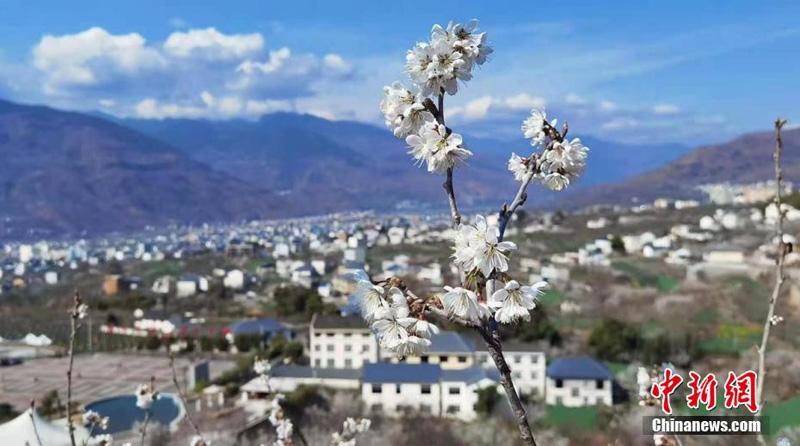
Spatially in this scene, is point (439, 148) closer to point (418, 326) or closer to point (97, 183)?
point (418, 326)

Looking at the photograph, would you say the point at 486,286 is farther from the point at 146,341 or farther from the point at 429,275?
the point at 429,275

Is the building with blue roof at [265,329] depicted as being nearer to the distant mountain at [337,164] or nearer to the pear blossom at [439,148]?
the pear blossom at [439,148]

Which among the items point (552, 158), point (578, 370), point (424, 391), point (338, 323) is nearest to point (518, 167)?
point (552, 158)

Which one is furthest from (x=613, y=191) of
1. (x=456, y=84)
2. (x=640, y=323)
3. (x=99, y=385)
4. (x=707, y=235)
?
(x=456, y=84)

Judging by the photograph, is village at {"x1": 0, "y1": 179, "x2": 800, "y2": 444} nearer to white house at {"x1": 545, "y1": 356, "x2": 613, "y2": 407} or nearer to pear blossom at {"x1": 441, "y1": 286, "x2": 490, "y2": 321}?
white house at {"x1": 545, "y1": 356, "x2": 613, "y2": 407}

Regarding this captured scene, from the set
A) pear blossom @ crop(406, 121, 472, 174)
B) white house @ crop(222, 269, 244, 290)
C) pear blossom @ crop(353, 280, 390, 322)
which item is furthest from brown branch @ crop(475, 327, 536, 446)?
white house @ crop(222, 269, 244, 290)

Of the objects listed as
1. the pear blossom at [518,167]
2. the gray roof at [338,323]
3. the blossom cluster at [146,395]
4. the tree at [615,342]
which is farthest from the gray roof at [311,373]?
the pear blossom at [518,167]
